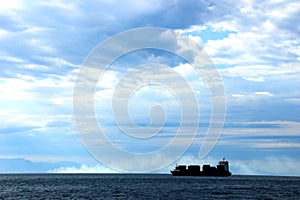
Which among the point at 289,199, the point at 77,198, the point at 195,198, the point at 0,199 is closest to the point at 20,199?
the point at 0,199

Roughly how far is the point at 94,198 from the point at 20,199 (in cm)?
2082

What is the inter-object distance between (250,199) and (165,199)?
25.3 m

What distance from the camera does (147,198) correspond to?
114 meters

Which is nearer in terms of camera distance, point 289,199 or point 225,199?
point 225,199

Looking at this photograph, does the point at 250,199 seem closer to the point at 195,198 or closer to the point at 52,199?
the point at 195,198

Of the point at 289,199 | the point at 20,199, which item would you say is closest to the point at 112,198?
the point at 20,199

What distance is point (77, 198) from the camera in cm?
11606

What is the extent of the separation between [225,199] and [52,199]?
47355mm

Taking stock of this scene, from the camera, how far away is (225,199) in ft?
366

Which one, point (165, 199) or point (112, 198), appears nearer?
point (165, 199)

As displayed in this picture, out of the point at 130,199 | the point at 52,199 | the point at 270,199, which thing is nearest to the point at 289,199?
the point at 270,199

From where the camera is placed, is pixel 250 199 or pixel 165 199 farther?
pixel 250 199

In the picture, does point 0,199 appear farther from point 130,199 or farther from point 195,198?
point 195,198

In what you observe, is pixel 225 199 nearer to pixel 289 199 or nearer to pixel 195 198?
pixel 195 198
